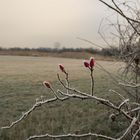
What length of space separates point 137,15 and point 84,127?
4.52 m

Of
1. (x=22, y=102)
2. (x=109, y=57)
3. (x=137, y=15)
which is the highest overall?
(x=137, y=15)

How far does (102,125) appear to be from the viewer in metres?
Answer: 8.24

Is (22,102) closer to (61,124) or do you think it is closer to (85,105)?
(85,105)

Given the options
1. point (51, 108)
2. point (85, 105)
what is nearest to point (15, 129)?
point (51, 108)

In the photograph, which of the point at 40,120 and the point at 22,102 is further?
the point at 22,102

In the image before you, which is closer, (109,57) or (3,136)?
(109,57)

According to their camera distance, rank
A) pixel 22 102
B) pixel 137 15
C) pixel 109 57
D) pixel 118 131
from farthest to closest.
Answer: pixel 22 102
pixel 118 131
pixel 109 57
pixel 137 15

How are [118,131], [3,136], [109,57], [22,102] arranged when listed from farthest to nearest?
[22,102] → [118,131] → [3,136] → [109,57]

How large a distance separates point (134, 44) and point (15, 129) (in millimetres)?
4178

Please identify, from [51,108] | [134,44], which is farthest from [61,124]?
[134,44]

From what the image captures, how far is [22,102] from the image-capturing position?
41.9 feet

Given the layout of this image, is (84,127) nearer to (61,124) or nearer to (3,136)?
(61,124)

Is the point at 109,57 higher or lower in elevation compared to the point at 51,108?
higher

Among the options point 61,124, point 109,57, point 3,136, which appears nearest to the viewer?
point 109,57
